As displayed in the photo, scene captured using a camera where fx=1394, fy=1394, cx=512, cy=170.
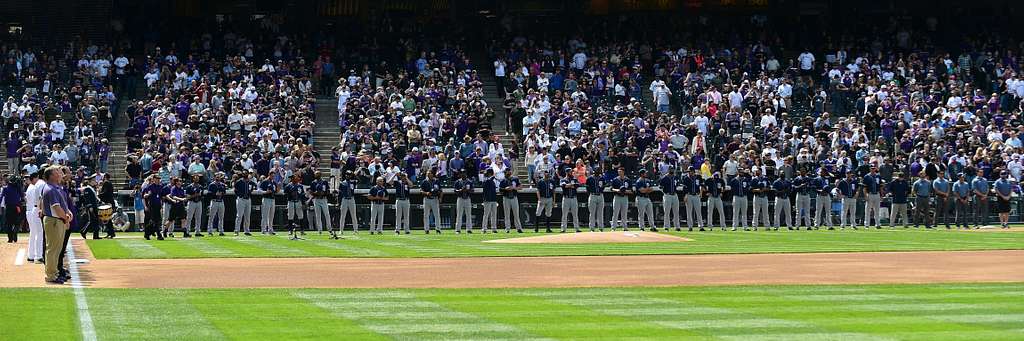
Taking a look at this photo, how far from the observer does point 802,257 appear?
24.7 metres

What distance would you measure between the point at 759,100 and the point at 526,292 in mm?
28157

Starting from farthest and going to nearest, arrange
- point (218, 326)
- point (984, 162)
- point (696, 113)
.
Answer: point (696, 113), point (984, 162), point (218, 326)

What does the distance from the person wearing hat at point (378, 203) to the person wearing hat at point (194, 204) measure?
4.23 m

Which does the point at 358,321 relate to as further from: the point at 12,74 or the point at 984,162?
the point at 12,74

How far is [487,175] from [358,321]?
2194cm

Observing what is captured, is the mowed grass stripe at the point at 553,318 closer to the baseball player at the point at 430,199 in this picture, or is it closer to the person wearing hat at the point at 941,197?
the baseball player at the point at 430,199

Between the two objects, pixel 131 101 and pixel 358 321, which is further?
pixel 131 101

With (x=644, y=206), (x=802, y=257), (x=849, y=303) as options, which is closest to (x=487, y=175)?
(x=644, y=206)

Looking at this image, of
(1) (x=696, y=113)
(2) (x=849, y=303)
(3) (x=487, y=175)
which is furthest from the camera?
(1) (x=696, y=113)

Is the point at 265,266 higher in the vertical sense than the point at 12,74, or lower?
lower

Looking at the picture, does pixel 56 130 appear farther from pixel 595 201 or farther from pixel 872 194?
pixel 872 194

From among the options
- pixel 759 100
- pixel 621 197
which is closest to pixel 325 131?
pixel 621 197

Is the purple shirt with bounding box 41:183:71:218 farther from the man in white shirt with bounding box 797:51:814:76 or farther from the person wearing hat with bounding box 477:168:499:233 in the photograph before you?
the man in white shirt with bounding box 797:51:814:76

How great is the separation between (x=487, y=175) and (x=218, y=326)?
73.8 ft
